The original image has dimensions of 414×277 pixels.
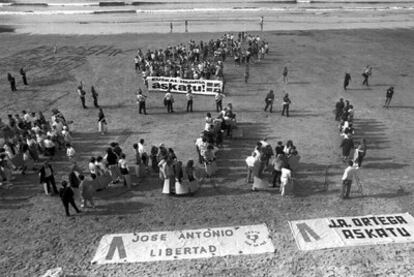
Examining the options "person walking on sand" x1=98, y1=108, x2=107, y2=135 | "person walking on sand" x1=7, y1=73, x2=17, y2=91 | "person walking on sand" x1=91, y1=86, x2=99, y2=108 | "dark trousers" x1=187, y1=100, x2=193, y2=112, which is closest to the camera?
"person walking on sand" x1=98, y1=108, x2=107, y2=135

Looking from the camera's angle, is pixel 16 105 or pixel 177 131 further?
pixel 16 105

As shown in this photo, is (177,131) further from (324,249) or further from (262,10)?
(262,10)

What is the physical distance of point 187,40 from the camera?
155ft

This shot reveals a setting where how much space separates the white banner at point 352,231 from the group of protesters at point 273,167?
6.67ft

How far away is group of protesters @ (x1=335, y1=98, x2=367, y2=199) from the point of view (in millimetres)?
14838

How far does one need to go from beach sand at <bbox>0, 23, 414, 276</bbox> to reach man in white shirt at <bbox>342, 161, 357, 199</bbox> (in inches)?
16.3

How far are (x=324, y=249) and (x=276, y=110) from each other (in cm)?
1425

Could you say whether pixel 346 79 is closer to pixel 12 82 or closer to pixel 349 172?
pixel 349 172

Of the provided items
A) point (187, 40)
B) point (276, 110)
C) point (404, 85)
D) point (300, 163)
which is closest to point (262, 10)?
point (187, 40)

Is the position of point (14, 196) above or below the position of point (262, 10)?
below

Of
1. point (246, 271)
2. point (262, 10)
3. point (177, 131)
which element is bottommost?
point (246, 271)

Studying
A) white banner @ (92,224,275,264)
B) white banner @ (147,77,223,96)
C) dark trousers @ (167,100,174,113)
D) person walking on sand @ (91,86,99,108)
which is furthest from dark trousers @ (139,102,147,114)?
white banner @ (92,224,275,264)

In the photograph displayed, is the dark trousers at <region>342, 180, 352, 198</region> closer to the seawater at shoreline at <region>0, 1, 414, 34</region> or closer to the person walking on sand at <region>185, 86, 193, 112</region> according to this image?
the person walking on sand at <region>185, 86, 193, 112</region>

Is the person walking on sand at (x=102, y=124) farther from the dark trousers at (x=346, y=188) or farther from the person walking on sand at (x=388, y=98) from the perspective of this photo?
the person walking on sand at (x=388, y=98)
